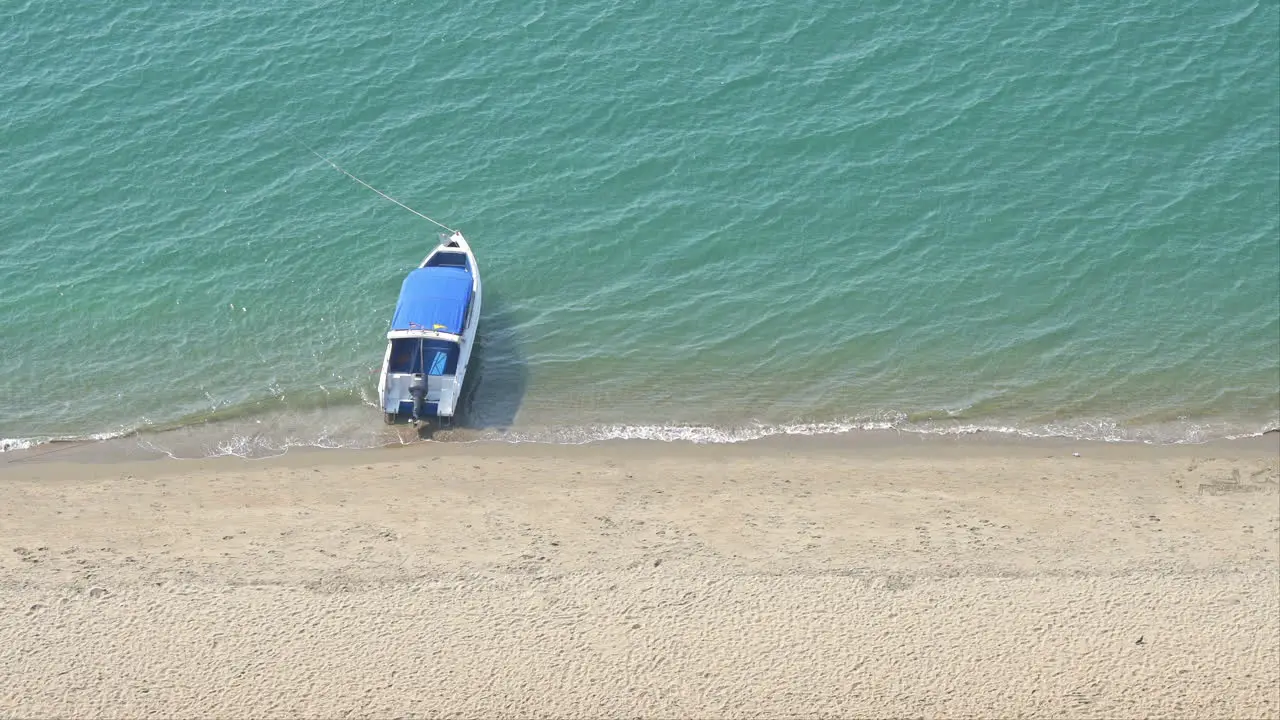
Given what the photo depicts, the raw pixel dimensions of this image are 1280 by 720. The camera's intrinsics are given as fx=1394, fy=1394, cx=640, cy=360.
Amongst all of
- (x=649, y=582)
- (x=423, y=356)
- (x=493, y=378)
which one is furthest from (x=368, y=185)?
(x=649, y=582)

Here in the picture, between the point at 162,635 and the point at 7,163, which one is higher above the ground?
the point at 7,163

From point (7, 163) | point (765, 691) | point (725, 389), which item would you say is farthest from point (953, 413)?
point (7, 163)

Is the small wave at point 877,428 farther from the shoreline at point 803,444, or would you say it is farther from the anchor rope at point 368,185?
the anchor rope at point 368,185

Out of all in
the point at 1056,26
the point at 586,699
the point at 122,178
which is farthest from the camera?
the point at 1056,26

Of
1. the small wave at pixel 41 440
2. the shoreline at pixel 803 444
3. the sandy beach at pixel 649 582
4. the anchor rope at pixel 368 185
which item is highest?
the anchor rope at pixel 368 185

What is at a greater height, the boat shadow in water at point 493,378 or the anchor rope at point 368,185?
the anchor rope at point 368,185

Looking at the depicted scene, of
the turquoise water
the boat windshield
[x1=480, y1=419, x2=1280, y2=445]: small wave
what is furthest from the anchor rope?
[x1=480, y1=419, x2=1280, y2=445]: small wave

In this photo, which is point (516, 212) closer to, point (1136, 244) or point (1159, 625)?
point (1136, 244)

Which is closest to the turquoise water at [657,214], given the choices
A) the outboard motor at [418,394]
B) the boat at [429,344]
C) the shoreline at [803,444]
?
the shoreline at [803,444]
